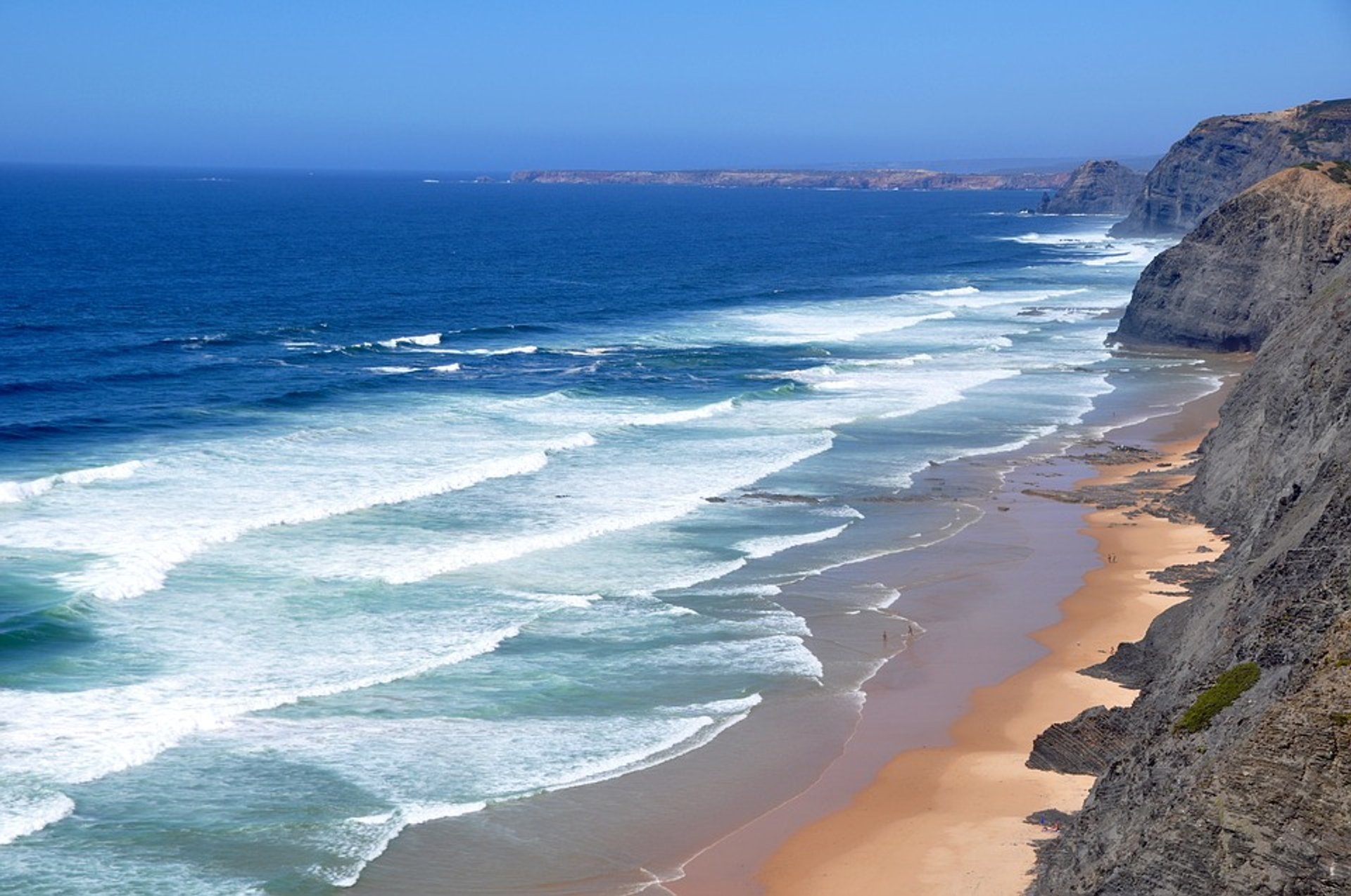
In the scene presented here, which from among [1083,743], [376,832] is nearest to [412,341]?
[376,832]

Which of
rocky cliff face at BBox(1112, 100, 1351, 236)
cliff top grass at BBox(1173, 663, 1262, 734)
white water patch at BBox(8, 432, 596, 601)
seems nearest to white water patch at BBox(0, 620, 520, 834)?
white water patch at BBox(8, 432, 596, 601)

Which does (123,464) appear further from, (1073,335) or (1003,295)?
(1003,295)

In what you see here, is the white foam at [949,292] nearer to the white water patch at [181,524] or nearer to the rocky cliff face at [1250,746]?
the white water patch at [181,524]

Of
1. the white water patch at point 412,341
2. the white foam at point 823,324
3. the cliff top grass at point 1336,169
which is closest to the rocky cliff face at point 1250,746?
the cliff top grass at point 1336,169

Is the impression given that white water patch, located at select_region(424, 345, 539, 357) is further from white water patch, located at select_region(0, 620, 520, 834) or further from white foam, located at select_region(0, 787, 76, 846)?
white foam, located at select_region(0, 787, 76, 846)

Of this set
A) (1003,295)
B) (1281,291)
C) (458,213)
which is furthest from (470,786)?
(458,213)
